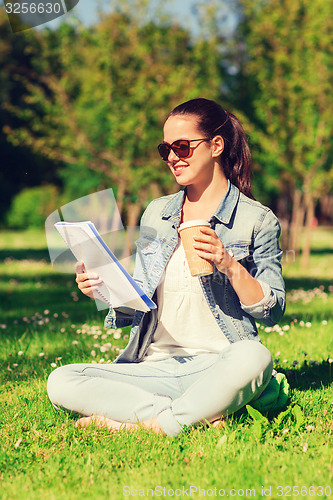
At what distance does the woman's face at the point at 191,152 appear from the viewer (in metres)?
3.63

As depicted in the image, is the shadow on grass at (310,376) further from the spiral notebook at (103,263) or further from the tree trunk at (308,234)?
the tree trunk at (308,234)

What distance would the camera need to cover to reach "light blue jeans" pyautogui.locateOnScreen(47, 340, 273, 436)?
10.5ft

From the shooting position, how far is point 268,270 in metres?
3.51

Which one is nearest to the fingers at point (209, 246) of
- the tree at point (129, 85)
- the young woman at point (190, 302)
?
the young woman at point (190, 302)

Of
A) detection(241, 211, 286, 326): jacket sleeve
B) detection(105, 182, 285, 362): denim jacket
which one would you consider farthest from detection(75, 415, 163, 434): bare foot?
detection(241, 211, 286, 326): jacket sleeve

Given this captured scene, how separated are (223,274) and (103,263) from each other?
0.78 metres

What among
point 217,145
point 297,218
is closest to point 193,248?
point 217,145

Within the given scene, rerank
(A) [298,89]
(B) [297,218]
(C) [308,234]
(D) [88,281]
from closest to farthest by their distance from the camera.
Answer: (D) [88,281] < (C) [308,234] < (A) [298,89] < (B) [297,218]

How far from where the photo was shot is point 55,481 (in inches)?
111

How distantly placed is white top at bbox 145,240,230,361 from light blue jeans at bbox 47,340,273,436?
0.07 metres

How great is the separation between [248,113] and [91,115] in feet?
26.9

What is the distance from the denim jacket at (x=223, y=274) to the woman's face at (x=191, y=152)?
0.76 feet

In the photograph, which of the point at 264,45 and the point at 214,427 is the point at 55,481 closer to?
the point at 214,427

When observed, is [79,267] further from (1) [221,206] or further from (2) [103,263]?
(1) [221,206]
